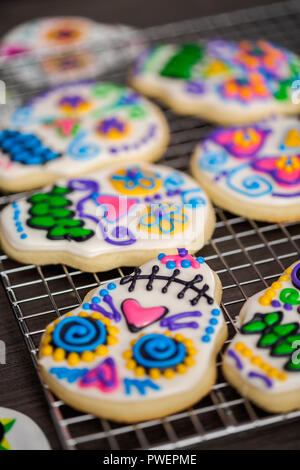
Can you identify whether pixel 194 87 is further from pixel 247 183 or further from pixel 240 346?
pixel 240 346

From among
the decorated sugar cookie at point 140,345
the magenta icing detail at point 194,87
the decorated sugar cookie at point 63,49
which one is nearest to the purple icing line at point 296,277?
the decorated sugar cookie at point 140,345

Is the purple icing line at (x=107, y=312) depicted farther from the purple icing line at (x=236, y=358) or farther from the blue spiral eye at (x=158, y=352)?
the purple icing line at (x=236, y=358)

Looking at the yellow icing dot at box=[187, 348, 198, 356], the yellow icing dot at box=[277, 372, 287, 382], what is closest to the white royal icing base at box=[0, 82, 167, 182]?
the yellow icing dot at box=[187, 348, 198, 356]

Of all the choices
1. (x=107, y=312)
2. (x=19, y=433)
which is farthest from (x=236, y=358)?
(x=19, y=433)

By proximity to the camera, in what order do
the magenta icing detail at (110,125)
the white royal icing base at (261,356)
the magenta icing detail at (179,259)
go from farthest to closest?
1. the magenta icing detail at (110,125)
2. the magenta icing detail at (179,259)
3. the white royal icing base at (261,356)

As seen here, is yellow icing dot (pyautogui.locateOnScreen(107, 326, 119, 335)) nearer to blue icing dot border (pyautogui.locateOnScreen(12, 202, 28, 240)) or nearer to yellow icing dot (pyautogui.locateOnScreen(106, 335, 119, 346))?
yellow icing dot (pyautogui.locateOnScreen(106, 335, 119, 346))

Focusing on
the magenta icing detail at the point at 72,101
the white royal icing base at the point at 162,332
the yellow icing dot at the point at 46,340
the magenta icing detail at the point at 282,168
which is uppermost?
the magenta icing detail at the point at 72,101
